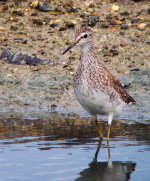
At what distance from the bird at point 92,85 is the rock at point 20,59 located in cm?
310

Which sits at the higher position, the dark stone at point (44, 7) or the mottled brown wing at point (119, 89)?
the dark stone at point (44, 7)

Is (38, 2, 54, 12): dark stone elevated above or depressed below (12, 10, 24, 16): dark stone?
above

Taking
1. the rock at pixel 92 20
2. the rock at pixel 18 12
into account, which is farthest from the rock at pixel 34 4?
the rock at pixel 92 20

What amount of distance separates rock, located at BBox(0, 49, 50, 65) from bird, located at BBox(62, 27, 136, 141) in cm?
310

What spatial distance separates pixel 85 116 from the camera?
1215cm

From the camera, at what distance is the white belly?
10172mm

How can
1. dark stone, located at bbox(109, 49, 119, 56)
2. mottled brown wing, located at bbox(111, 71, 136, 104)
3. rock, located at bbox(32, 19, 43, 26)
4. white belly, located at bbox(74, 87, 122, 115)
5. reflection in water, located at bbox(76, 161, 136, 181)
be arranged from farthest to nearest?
rock, located at bbox(32, 19, 43, 26)
dark stone, located at bbox(109, 49, 119, 56)
mottled brown wing, located at bbox(111, 71, 136, 104)
white belly, located at bbox(74, 87, 122, 115)
reflection in water, located at bbox(76, 161, 136, 181)

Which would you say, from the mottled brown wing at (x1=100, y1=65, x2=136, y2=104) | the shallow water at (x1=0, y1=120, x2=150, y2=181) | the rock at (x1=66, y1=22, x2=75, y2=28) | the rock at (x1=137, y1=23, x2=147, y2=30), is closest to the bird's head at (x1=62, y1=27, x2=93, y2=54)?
the mottled brown wing at (x1=100, y1=65, x2=136, y2=104)

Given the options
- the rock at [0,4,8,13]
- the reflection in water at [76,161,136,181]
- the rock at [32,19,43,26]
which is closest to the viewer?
the reflection in water at [76,161,136,181]

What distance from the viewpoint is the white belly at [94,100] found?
33.4 feet

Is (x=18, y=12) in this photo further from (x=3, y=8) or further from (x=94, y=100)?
(x=94, y=100)

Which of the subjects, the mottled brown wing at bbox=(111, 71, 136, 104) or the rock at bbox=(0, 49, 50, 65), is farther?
the rock at bbox=(0, 49, 50, 65)

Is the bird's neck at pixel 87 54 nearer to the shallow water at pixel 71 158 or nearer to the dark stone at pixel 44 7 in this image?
the shallow water at pixel 71 158

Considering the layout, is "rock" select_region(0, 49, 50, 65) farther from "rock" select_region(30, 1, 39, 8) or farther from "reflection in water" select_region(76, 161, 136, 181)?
"reflection in water" select_region(76, 161, 136, 181)
